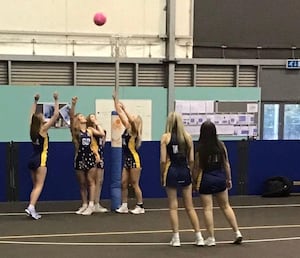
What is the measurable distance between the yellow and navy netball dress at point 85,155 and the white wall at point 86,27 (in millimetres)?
4944

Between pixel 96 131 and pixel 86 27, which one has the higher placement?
pixel 86 27

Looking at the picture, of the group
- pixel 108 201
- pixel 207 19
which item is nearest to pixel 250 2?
pixel 207 19

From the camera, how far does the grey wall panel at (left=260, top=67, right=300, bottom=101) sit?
16.2 metres

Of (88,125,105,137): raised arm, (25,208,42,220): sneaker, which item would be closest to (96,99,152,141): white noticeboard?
(88,125,105,137): raised arm

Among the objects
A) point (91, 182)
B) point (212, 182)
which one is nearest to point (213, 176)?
point (212, 182)

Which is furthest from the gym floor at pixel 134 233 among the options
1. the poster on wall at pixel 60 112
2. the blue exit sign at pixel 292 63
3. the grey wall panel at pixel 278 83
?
the blue exit sign at pixel 292 63

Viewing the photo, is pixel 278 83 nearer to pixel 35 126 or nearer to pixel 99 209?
pixel 99 209

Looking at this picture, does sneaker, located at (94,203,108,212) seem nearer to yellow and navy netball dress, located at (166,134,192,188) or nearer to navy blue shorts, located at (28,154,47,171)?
navy blue shorts, located at (28,154,47,171)

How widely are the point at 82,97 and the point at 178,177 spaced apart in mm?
7997

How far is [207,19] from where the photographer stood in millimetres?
15680

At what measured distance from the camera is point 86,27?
15125 mm

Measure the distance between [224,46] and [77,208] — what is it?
289 inches

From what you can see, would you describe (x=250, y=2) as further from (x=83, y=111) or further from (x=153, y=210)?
(x=153, y=210)

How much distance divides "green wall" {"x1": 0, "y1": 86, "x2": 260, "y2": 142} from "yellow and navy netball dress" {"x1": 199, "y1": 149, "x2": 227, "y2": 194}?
25.8 feet
